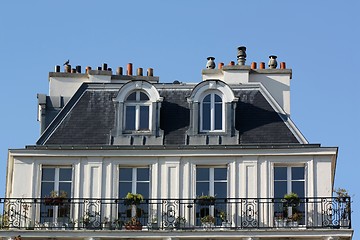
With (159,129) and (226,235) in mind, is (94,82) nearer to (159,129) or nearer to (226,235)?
→ (159,129)

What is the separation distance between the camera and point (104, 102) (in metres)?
50.3

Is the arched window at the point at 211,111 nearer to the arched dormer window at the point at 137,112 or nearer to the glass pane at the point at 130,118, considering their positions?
the arched dormer window at the point at 137,112

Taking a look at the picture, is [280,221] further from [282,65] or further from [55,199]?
[282,65]

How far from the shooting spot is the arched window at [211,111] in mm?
48781

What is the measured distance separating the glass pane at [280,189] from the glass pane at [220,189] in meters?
1.54

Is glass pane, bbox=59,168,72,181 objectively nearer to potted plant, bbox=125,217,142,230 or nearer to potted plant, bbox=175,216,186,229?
potted plant, bbox=125,217,142,230

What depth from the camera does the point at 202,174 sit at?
4800 centimetres

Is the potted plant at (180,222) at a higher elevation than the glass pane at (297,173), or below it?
below

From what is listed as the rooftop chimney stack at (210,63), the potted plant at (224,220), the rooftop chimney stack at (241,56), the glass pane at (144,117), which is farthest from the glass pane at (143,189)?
the rooftop chimney stack at (241,56)

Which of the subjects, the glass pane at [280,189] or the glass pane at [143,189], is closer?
the glass pane at [280,189]

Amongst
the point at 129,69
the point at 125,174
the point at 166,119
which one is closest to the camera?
the point at 125,174

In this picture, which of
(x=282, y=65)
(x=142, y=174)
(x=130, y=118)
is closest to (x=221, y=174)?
(x=142, y=174)

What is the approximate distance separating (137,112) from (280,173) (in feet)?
16.0

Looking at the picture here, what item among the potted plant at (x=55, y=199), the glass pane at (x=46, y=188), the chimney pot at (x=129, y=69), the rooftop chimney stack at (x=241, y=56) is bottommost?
the potted plant at (x=55, y=199)
